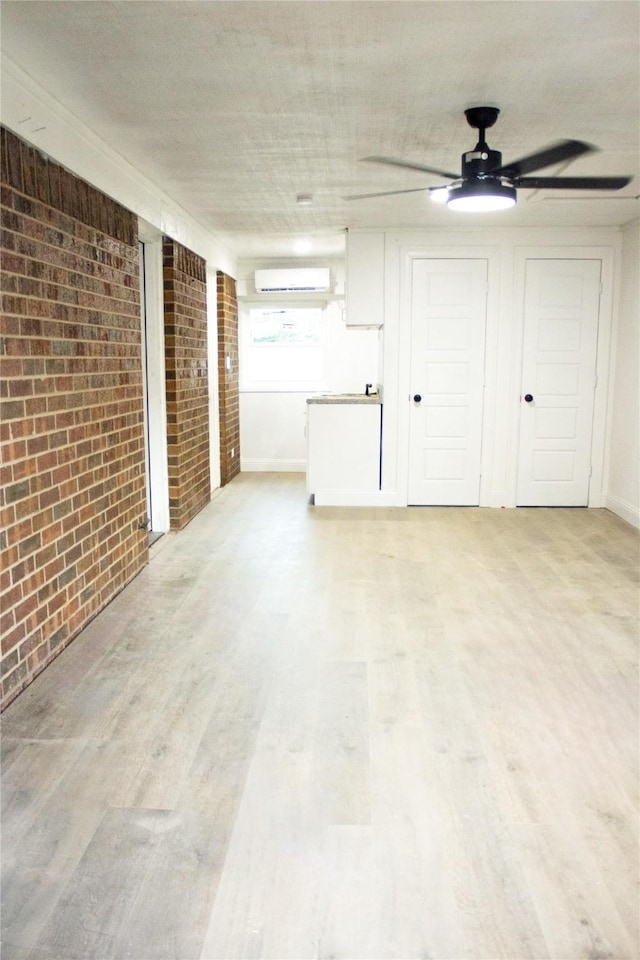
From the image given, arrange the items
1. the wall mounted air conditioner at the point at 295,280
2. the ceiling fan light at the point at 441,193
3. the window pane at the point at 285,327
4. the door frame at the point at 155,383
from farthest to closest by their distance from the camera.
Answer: the window pane at the point at 285,327, the wall mounted air conditioner at the point at 295,280, the door frame at the point at 155,383, the ceiling fan light at the point at 441,193

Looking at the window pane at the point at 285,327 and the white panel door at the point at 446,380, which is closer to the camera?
the white panel door at the point at 446,380

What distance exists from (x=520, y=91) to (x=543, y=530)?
3.29 meters

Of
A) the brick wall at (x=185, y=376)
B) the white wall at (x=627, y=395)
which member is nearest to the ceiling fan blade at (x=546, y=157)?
the brick wall at (x=185, y=376)

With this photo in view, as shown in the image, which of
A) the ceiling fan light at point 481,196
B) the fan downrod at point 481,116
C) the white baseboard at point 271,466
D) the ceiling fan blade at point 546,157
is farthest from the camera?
the white baseboard at point 271,466

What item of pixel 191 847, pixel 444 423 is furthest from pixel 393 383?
pixel 191 847

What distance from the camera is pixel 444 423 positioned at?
6.03 meters

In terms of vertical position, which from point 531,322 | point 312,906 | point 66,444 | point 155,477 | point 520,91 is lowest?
point 312,906

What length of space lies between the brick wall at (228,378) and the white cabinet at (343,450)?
50.6 inches

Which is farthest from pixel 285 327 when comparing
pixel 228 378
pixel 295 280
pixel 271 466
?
pixel 271 466

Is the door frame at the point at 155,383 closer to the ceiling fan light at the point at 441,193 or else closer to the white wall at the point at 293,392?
the ceiling fan light at the point at 441,193

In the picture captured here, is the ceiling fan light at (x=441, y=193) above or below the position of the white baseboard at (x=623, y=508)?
above

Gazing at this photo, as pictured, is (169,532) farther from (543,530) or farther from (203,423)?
(543,530)

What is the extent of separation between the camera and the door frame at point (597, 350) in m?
5.76

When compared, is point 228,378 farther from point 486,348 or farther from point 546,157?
point 546,157
